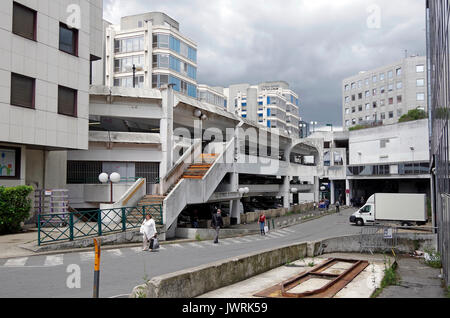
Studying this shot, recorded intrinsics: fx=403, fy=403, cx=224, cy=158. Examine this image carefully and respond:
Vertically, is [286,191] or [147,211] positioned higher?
[286,191]

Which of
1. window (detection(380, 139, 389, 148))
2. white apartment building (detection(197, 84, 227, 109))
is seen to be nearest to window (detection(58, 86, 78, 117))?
window (detection(380, 139, 389, 148))

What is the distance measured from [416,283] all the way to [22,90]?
18835 millimetres

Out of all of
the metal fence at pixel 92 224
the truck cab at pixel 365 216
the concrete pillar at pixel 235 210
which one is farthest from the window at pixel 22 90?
the truck cab at pixel 365 216

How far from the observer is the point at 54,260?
13727 mm

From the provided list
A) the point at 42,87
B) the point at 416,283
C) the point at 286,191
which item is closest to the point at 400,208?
the point at 286,191

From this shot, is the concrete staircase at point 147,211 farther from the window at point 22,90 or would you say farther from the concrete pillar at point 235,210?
the concrete pillar at point 235,210

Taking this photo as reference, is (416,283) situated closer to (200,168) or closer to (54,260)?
(54,260)

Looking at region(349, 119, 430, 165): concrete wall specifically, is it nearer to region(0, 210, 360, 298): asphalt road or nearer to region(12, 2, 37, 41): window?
region(0, 210, 360, 298): asphalt road

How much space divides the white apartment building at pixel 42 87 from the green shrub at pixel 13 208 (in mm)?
2240

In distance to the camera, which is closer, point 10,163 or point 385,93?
point 10,163

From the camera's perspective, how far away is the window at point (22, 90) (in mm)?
19375

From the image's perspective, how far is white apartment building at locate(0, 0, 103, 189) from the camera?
19.1 metres

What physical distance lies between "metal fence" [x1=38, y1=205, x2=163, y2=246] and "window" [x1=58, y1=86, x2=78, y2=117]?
578cm
